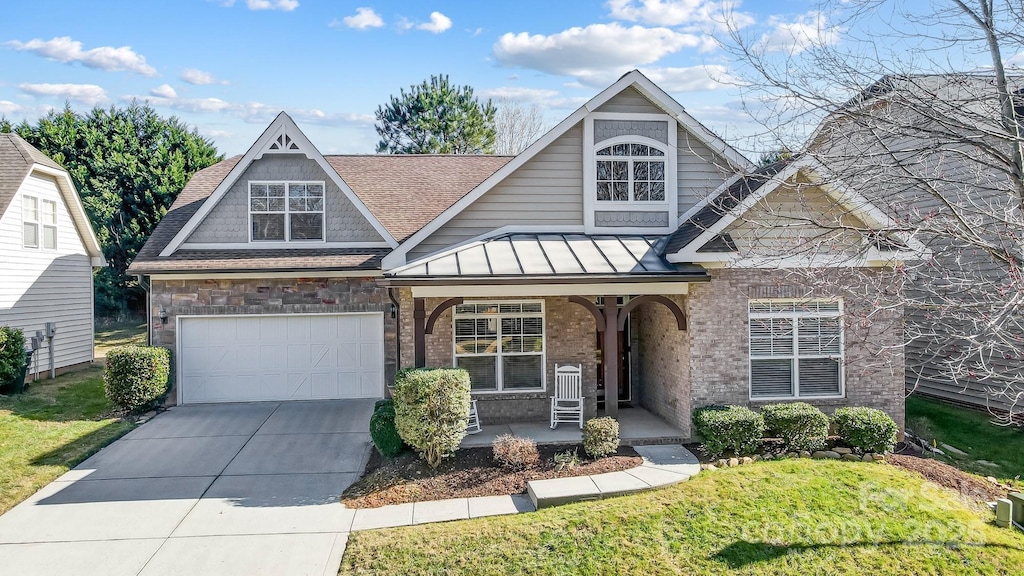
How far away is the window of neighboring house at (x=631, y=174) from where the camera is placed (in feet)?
40.4

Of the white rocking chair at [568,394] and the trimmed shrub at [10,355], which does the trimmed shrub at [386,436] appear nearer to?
the white rocking chair at [568,394]

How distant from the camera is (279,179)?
14.7 meters

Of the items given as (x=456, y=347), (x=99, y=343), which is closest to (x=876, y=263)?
(x=456, y=347)

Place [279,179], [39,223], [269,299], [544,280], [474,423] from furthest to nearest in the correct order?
[39,223] < [279,179] < [269,299] < [474,423] < [544,280]

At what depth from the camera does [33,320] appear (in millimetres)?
16594

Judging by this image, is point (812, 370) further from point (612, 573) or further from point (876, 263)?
point (612, 573)

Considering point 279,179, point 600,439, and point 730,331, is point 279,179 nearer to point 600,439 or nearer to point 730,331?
point 600,439

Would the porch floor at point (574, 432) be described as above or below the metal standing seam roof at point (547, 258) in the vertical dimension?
below

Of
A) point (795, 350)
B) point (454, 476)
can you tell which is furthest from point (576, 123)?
point (454, 476)

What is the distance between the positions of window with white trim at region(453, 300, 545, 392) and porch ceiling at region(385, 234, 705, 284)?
1150 mm

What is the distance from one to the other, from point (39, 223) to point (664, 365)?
16.6 m

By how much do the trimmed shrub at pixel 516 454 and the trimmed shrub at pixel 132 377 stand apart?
800 cm

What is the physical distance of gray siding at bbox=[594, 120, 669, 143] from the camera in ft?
40.2

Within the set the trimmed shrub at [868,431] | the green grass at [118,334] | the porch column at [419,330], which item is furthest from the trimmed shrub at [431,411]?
the green grass at [118,334]
